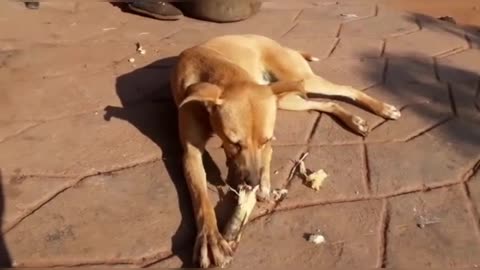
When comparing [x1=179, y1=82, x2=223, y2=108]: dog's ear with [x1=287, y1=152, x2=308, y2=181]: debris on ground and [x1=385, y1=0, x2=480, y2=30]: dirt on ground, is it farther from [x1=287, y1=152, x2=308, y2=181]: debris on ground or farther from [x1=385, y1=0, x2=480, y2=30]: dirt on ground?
[x1=385, y1=0, x2=480, y2=30]: dirt on ground

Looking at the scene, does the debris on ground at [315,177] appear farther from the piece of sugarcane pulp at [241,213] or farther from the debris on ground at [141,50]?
the debris on ground at [141,50]

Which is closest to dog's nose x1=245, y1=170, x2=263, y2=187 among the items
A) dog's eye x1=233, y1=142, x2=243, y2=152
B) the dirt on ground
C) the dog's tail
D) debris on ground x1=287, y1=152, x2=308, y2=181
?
dog's eye x1=233, y1=142, x2=243, y2=152

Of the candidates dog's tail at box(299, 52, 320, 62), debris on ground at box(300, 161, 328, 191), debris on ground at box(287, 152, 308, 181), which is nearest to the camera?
debris on ground at box(300, 161, 328, 191)

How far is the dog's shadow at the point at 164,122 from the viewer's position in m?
3.92

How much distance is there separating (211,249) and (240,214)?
0.35 m

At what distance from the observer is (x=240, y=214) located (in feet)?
12.9

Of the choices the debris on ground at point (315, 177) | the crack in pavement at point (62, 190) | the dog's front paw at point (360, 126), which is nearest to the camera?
the crack in pavement at point (62, 190)

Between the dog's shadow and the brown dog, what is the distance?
0.31 feet

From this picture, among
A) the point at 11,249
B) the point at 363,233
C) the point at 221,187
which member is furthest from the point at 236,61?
the point at 11,249

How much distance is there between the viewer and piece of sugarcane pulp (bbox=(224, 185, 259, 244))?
380cm

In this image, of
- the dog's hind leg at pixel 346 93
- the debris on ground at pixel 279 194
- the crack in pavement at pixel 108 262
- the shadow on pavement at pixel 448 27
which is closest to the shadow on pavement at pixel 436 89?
the dog's hind leg at pixel 346 93

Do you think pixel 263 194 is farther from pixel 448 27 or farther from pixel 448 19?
pixel 448 19

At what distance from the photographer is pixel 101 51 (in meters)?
6.28

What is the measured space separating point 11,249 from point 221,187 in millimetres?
1234
